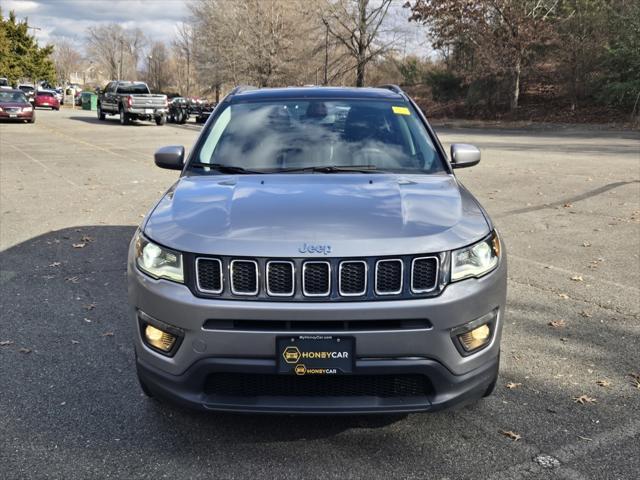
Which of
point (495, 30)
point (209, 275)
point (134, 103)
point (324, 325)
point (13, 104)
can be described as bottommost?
point (324, 325)

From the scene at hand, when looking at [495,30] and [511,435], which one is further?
[495,30]

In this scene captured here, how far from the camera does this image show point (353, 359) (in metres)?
2.60

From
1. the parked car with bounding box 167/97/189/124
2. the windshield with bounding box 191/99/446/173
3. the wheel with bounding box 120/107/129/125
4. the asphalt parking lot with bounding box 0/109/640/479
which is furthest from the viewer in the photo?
the parked car with bounding box 167/97/189/124

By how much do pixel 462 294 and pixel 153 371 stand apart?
148 cm

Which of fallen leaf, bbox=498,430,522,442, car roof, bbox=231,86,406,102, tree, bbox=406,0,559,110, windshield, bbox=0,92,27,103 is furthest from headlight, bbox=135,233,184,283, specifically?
tree, bbox=406,0,559,110

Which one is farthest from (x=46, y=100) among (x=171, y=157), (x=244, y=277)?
(x=244, y=277)

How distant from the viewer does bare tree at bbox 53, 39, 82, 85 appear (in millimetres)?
125925

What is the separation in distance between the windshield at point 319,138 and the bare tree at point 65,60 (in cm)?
13362

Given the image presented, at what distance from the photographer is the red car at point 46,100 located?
5031 cm

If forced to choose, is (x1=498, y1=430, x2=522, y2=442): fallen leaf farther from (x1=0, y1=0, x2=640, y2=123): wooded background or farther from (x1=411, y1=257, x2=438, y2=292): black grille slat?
(x1=0, y1=0, x2=640, y2=123): wooded background

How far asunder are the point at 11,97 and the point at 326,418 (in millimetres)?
32993

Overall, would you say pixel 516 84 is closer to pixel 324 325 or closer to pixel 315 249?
pixel 315 249

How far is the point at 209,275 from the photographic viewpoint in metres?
2.71

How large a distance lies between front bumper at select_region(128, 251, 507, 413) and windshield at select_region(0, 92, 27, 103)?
3217cm
